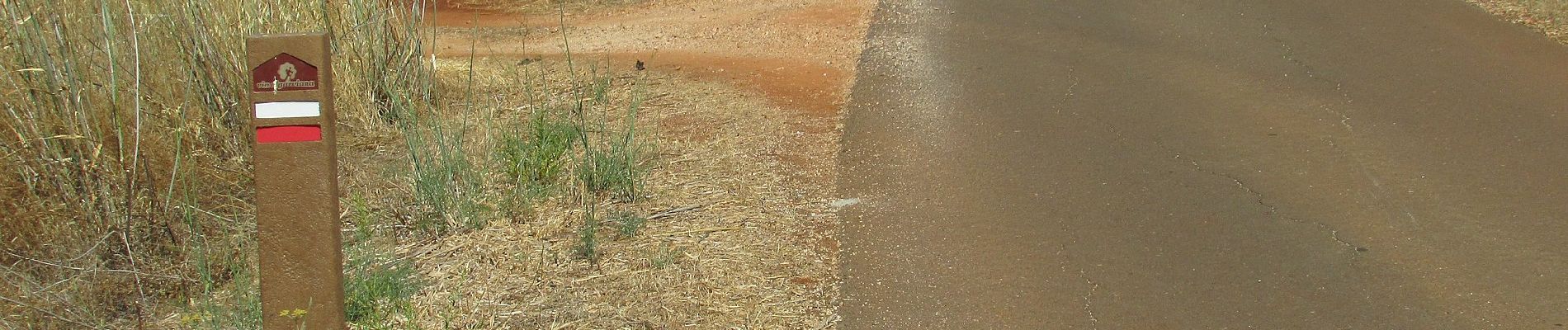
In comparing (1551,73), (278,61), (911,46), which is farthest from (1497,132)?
(278,61)

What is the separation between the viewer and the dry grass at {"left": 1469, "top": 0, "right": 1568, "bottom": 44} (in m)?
9.34

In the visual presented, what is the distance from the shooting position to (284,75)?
3787mm

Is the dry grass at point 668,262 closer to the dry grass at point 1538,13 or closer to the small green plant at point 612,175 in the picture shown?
the small green plant at point 612,175

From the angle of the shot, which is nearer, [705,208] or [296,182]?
[296,182]

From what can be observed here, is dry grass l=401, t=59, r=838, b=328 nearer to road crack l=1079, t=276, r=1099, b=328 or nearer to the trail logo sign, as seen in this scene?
road crack l=1079, t=276, r=1099, b=328

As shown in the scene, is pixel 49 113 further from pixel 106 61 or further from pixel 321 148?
pixel 321 148

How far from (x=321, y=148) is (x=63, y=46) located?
2537mm

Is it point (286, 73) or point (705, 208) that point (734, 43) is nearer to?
point (705, 208)

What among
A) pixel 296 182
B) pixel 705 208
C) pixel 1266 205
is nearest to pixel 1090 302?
pixel 1266 205

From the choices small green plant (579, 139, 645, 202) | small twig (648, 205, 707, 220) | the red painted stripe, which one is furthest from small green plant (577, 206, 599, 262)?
the red painted stripe

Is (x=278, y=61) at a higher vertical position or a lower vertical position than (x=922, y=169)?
higher

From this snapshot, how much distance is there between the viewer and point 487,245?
18.5 ft

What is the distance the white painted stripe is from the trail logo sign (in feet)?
0.14

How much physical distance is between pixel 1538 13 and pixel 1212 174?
177 inches
